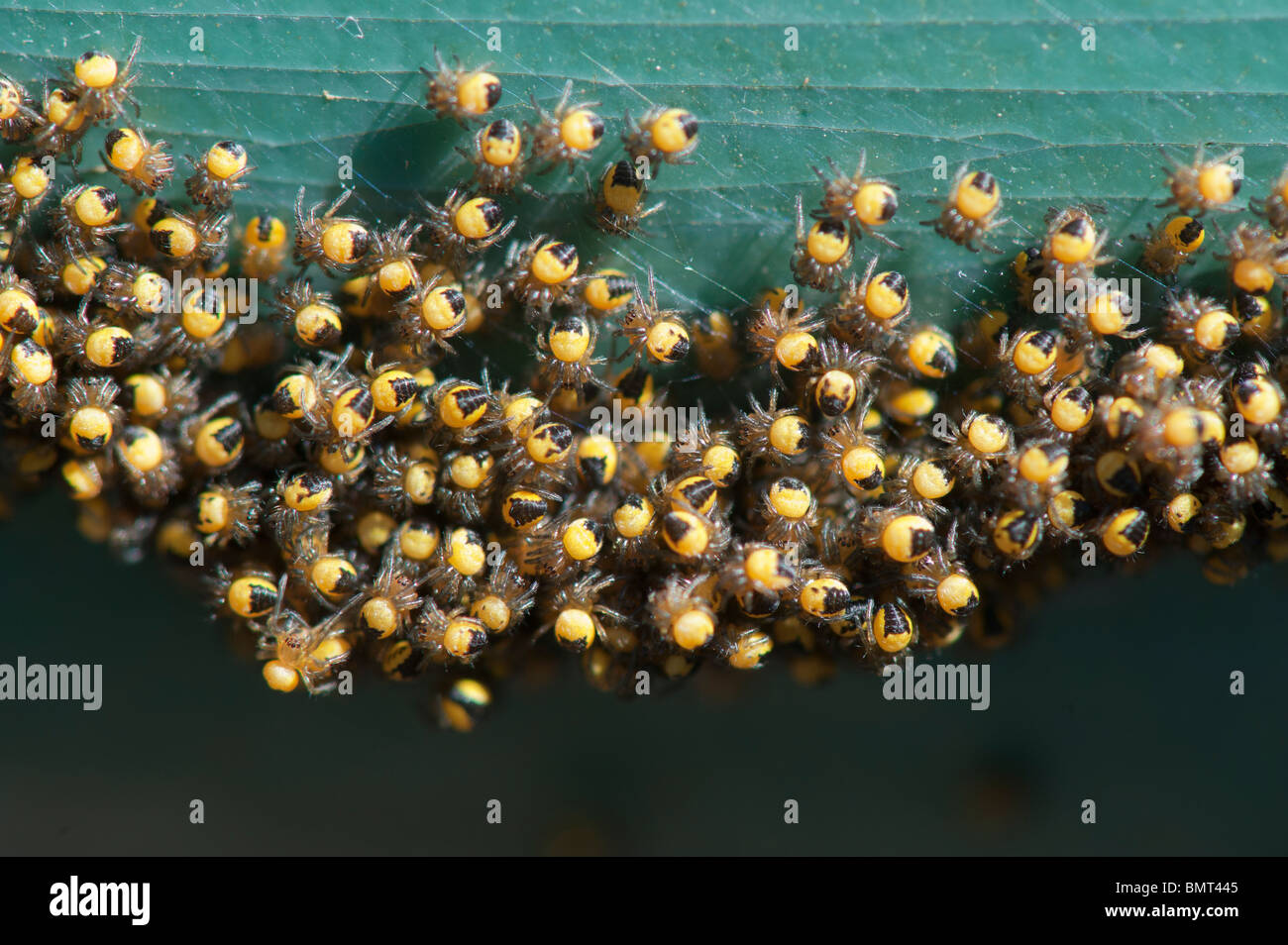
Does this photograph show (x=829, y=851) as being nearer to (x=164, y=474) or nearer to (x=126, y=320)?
(x=164, y=474)

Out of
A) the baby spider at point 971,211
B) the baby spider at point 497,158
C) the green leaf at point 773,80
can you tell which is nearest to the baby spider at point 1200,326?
the green leaf at point 773,80

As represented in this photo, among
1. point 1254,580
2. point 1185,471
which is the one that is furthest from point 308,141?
point 1254,580

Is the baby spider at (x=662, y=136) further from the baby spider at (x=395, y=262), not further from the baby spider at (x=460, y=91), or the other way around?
the baby spider at (x=395, y=262)

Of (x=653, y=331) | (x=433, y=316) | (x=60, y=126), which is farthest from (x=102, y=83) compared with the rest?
(x=653, y=331)

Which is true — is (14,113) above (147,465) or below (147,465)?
above

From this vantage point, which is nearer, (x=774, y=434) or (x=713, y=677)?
(x=774, y=434)

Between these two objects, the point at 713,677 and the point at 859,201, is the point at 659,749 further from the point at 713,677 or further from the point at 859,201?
the point at 859,201
